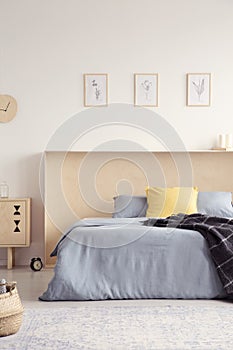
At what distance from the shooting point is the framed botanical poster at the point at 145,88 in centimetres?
610

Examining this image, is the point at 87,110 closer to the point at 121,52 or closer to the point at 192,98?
the point at 121,52

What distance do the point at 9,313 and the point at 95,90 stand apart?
3206 millimetres

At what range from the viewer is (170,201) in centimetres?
575

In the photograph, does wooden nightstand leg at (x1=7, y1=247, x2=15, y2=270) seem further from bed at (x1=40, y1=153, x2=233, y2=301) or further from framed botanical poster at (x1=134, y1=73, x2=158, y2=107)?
framed botanical poster at (x1=134, y1=73, x2=158, y2=107)

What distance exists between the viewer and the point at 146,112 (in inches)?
241

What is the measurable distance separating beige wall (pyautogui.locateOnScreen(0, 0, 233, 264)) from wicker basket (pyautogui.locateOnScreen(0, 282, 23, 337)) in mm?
2739

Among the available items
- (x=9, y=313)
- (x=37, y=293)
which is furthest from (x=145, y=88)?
(x=9, y=313)

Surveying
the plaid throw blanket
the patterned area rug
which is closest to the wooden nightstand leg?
the plaid throw blanket

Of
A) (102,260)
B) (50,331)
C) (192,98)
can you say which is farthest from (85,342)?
(192,98)

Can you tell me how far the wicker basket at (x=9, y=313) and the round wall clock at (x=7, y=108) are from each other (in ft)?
9.65

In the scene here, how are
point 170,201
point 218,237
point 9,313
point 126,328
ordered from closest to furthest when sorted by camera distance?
1. point 9,313
2. point 126,328
3. point 218,237
4. point 170,201

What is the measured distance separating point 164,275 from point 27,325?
1156 millimetres

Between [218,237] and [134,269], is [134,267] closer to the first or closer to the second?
[134,269]

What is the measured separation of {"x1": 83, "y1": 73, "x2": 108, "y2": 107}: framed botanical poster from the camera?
6.09 meters
